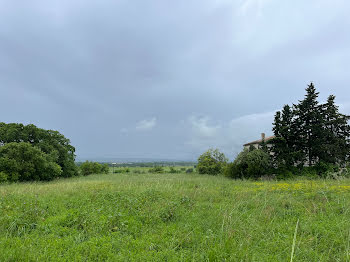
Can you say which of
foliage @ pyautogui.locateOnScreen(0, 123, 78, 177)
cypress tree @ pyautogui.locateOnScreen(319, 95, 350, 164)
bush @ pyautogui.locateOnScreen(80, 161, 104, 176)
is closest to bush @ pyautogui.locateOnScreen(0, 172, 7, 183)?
foliage @ pyautogui.locateOnScreen(0, 123, 78, 177)

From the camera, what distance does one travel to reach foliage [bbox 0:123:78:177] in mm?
19922

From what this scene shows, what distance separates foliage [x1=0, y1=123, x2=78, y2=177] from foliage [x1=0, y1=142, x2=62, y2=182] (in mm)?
1703

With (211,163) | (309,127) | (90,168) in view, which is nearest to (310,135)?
(309,127)

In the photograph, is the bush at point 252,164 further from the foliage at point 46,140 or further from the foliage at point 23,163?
the foliage at point 46,140

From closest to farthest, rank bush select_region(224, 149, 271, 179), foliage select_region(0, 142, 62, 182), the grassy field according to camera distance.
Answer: the grassy field < foliage select_region(0, 142, 62, 182) < bush select_region(224, 149, 271, 179)

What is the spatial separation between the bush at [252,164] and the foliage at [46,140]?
20.0 m

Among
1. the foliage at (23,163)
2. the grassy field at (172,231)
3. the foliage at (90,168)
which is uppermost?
the foliage at (23,163)

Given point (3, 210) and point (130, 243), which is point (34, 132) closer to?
point (3, 210)

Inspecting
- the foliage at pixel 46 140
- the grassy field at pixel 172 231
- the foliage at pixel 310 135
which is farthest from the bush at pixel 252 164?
the foliage at pixel 46 140

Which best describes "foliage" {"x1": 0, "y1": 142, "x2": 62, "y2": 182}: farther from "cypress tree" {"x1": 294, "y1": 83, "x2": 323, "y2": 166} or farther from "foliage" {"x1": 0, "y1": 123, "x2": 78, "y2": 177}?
"cypress tree" {"x1": 294, "y1": 83, "x2": 323, "y2": 166}

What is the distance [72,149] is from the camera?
26453 mm

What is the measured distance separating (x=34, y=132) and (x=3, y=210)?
2047 cm

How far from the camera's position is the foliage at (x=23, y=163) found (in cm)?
1639

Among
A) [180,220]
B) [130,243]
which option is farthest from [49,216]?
[180,220]
